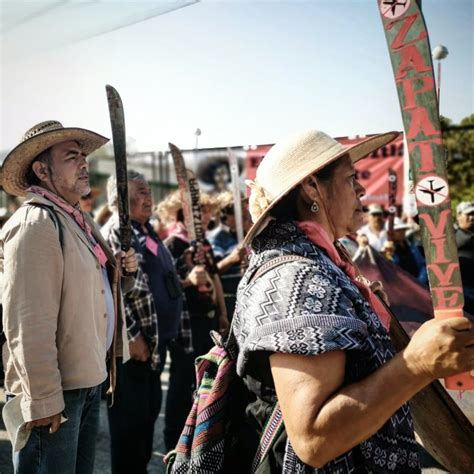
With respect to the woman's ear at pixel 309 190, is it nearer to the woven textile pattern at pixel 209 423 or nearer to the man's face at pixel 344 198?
the man's face at pixel 344 198

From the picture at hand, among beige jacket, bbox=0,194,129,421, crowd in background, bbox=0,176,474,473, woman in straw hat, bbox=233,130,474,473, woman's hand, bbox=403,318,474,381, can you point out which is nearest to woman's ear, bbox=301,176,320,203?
woman in straw hat, bbox=233,130,474,473

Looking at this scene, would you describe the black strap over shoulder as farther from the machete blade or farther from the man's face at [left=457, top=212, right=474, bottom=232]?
the man's face at [left=457, top=212, right=474, bottom=232]

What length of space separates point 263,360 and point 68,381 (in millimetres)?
1026

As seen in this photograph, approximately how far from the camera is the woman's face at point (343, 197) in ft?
5.01

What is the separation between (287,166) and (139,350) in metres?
2.01

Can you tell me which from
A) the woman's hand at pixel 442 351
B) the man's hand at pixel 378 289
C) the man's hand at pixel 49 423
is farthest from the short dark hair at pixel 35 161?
the woman's hand at pixel 442 351

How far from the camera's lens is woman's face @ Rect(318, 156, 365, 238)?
153cm

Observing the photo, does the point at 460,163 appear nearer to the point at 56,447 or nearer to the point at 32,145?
the point at 32,145

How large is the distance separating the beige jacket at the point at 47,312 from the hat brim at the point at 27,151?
33 cm

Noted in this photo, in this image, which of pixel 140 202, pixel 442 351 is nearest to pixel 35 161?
pixel 140 202

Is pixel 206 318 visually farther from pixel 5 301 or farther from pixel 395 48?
pixel 395 48

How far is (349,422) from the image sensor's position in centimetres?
116

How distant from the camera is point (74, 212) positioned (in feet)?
7.36

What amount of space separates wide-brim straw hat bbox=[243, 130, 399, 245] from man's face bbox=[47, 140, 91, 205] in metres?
1.07
